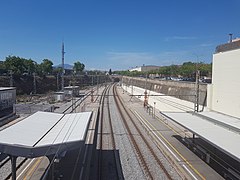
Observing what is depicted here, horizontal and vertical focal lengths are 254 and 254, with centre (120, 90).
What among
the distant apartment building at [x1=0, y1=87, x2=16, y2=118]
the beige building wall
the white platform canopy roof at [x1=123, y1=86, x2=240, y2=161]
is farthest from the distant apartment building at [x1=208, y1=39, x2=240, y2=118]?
the distant apartment building at [x1=0, y1=87, x2=16, y2=118]

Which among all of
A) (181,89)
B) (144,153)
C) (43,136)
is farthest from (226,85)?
(43,136)

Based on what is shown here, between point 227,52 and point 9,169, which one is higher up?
point 227,52

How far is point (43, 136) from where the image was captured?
37.8 ft

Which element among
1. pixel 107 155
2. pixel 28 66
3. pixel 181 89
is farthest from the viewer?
pixel 28 66

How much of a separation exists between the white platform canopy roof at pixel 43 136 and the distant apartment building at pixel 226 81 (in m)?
11.9

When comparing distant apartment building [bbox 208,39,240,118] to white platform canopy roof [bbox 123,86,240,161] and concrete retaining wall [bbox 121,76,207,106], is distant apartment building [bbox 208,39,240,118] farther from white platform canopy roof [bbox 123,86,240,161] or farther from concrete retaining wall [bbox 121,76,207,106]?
white platform canopy roof [bbox 123,86,240,161]

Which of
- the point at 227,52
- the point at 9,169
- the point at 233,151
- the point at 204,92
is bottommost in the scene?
the point at 9,169

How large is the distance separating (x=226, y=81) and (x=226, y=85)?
0.35 meters

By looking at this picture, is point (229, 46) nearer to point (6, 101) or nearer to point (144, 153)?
point (144, 153)

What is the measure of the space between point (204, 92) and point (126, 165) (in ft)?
49.2

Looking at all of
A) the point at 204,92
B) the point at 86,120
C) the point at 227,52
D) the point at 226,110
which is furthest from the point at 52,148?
the point at 204,92

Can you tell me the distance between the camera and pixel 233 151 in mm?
10672

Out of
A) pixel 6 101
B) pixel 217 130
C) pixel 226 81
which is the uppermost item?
pixel 226 81

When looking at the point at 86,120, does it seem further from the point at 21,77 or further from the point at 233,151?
the point at 21,77
